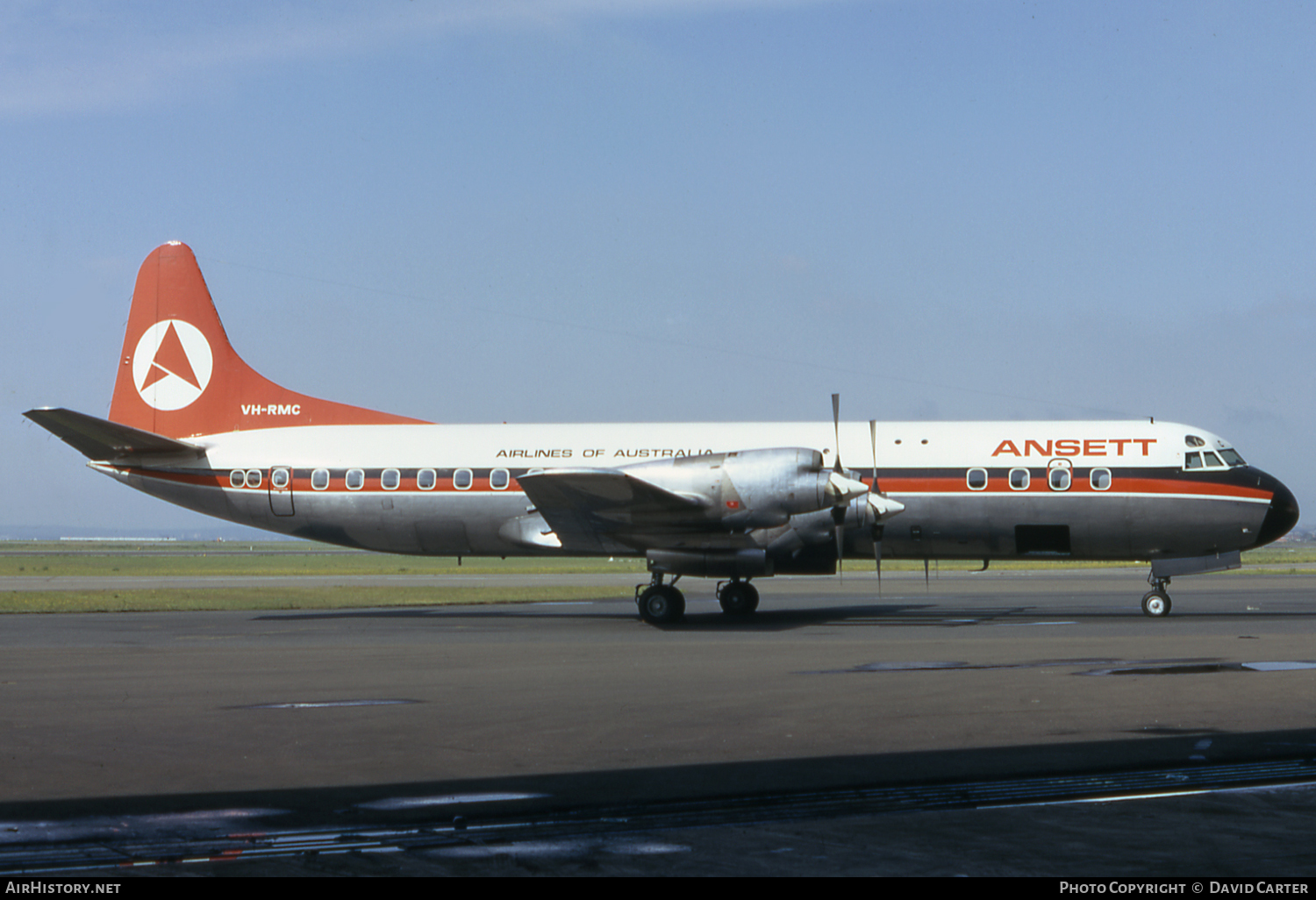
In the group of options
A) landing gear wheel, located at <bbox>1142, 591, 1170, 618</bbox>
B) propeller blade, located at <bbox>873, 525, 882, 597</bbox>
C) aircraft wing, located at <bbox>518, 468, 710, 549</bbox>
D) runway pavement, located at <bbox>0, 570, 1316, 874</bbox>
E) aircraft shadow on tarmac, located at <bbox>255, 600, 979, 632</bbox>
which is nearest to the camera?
runway pavement, located at <bbox>0, 570, 1316, 874</bbox>

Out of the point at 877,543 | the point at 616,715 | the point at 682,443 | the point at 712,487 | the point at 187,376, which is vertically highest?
the point at 187,376

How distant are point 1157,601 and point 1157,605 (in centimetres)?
12

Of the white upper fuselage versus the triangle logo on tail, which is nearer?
the white upper fuselage

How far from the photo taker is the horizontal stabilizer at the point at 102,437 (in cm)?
2562

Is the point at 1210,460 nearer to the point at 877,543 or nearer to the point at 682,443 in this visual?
the point at 877,543

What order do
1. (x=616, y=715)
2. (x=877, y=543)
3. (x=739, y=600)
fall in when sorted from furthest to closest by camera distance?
(x=739, y=600), (x=877, y=543), (x=616, y=715)

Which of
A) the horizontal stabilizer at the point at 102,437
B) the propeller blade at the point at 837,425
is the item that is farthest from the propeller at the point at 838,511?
the horizontal stabilizer at the point at 102,437

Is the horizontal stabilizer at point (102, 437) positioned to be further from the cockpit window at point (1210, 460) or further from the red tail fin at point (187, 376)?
the cockpit window at point (1210, 460)

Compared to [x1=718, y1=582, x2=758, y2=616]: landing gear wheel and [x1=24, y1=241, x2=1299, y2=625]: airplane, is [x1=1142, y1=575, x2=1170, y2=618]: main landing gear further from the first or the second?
[x1=718, y1=582, x2=758, y2=616]: landing gear wheel

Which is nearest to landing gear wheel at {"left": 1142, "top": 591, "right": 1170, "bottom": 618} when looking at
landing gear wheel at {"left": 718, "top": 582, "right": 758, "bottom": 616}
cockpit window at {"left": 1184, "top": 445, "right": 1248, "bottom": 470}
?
cockpit window at {"left": 1184, "top": 445, "right": 1248, "bottom": 470}

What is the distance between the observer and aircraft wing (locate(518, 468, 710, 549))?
2362 cm

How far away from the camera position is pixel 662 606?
996 inches

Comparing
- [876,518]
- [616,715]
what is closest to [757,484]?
[876,518]

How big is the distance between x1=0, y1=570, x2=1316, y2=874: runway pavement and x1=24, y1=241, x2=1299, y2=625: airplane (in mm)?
2149
